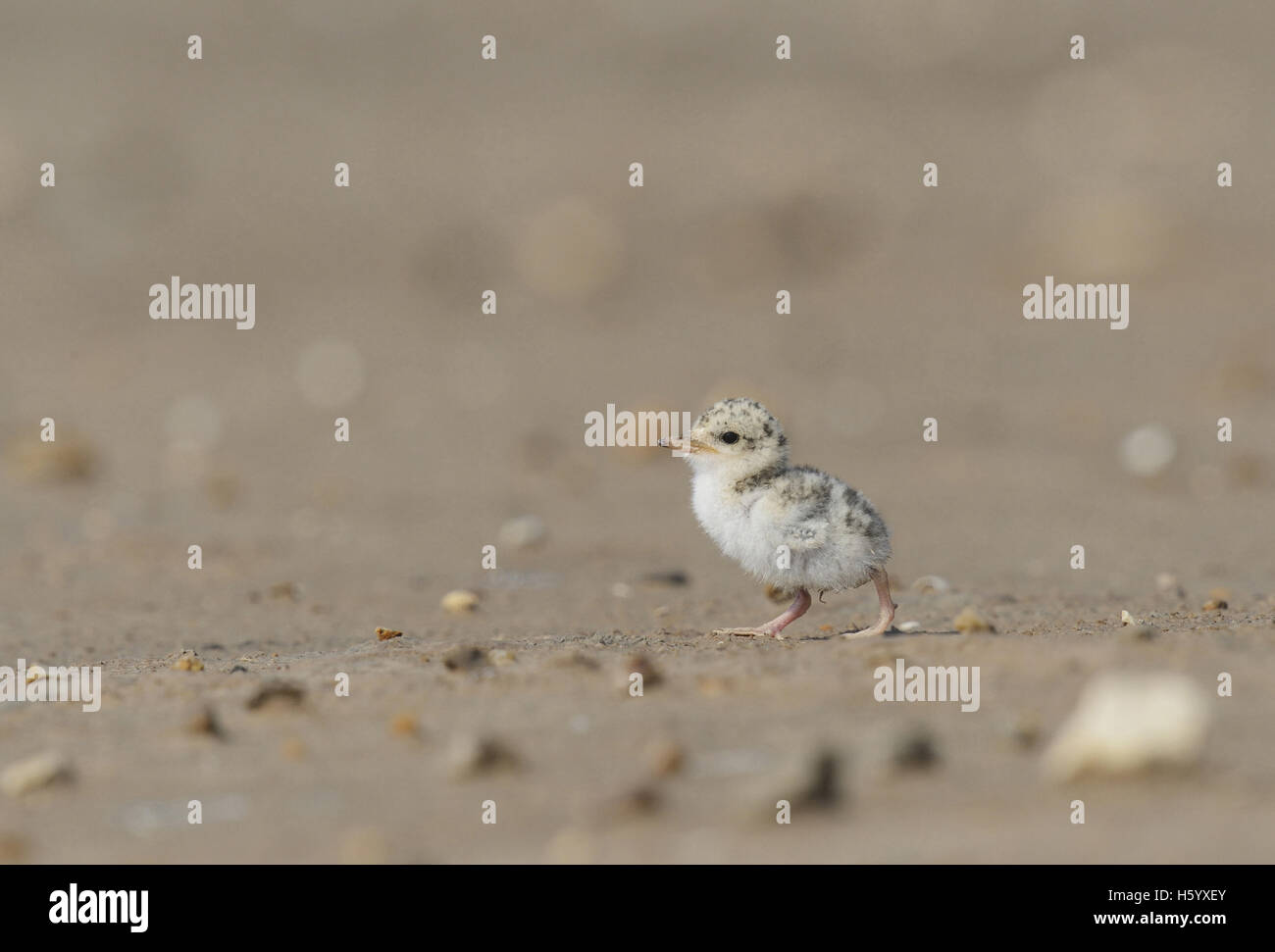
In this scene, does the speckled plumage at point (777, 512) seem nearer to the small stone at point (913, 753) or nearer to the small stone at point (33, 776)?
the small stone at point (913, 753)

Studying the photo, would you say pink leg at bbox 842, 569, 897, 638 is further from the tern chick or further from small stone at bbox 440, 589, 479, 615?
small stone at bbox 440, 589, 479, 615

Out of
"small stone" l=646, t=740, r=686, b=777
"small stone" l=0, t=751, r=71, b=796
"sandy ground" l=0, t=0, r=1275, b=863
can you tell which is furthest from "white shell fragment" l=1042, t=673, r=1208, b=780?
"small stone" l=0, t=751, r=71, b=796

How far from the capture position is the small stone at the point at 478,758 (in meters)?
4.21

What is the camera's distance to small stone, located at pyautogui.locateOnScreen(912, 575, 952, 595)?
7.25m

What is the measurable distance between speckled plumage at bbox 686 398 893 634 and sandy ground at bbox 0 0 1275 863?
13.6 inches

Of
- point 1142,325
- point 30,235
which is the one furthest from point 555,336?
point 30,235

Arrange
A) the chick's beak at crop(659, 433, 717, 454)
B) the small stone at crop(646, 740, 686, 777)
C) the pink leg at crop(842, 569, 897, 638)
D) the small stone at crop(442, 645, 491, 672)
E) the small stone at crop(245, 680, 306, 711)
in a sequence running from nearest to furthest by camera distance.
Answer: the small stone at crop(646, 740, 686, 777) < the small stone at crop(245, 680, 306, 711) < the small stone at crop(442, 645, 491, 672) < the pink leg at crop(842, 569, 897, 638) < the chick's beak at crop(659, 433, 717, 454)

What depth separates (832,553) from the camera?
19.1ft

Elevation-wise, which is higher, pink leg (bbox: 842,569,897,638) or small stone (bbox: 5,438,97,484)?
small stone (bbox: 5,438,97,484)

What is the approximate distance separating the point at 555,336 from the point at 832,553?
882 cm

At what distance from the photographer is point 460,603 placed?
291 inches

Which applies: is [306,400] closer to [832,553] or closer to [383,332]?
[383,332]

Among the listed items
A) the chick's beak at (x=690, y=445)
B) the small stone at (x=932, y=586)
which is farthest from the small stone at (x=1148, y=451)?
the chick's beak at (x=690, y=445)

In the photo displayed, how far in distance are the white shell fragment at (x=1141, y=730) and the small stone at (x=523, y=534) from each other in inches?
212
